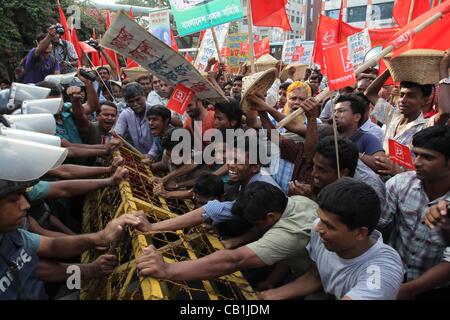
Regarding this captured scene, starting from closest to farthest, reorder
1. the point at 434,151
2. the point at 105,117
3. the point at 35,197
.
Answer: the point at 434,151, the point at 35,197, the point at 105,117

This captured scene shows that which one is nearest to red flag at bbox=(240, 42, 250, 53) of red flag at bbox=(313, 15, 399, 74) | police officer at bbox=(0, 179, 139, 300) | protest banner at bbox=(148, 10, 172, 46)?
red flag at bbox=(313, 15, 399, 74)

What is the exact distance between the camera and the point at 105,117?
4.16 m

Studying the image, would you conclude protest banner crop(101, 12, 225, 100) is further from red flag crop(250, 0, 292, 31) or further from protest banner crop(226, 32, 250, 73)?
protest banner crop(226, 32, 250, 73)

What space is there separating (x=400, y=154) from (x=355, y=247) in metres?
1.07

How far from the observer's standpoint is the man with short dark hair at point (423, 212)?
194 centimetres

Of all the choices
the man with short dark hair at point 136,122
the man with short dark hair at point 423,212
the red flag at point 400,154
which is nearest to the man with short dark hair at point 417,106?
the red flag at point 400,154

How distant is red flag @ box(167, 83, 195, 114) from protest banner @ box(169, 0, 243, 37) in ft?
3.66

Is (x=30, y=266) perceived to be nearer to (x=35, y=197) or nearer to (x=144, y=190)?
(x=35, y=197)

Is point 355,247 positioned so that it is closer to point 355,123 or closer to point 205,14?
point 355,123

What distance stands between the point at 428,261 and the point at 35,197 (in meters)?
2.52

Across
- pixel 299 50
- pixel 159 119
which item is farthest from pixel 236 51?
pixel 159 119

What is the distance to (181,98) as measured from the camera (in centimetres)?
358
